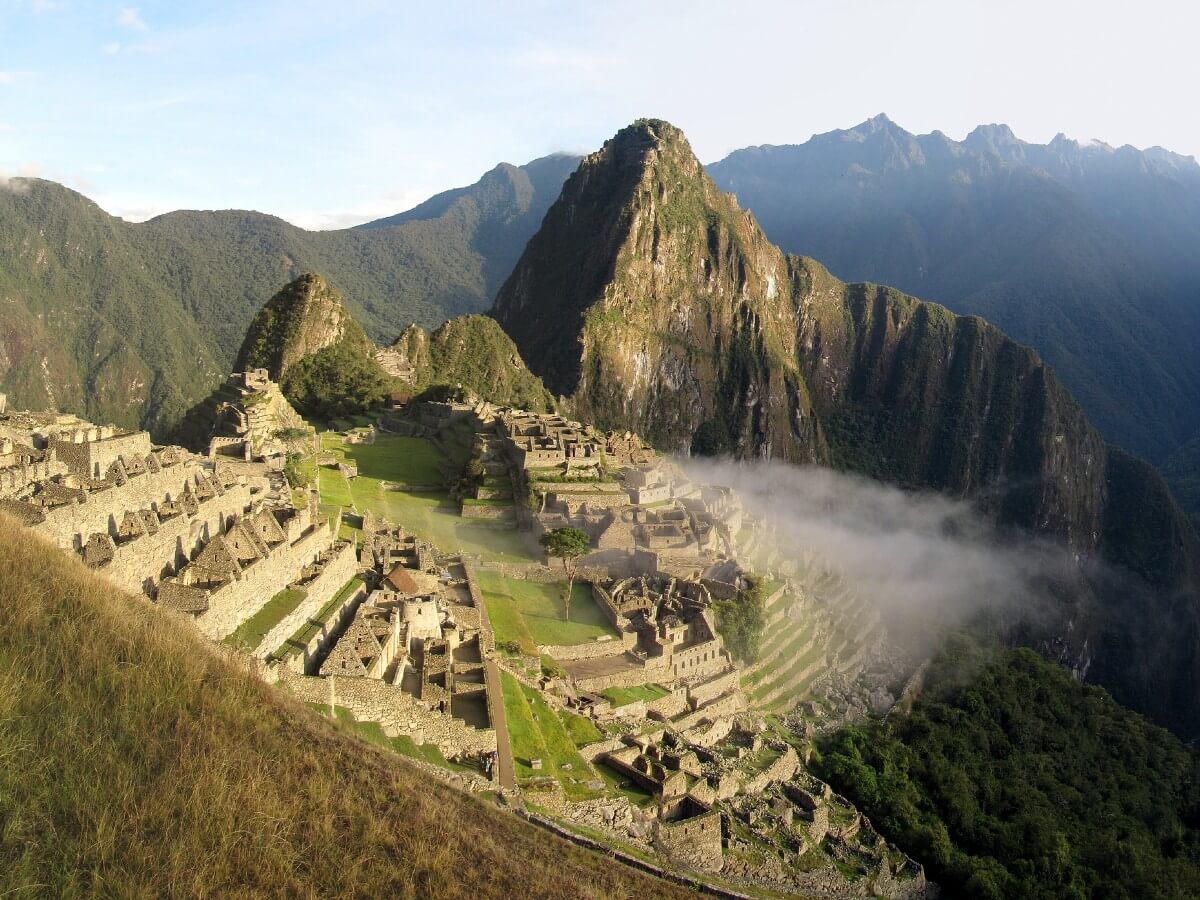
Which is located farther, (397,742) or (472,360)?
(472,360)

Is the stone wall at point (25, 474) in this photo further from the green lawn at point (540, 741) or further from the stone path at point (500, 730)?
the green lawn at point (540, 741)

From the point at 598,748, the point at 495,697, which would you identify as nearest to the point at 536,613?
the point at 598,748

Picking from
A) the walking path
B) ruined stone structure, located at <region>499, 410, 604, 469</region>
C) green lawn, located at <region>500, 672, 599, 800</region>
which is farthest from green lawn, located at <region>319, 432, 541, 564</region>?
green lawn, located at <region>500, 672, 599, 800</region>

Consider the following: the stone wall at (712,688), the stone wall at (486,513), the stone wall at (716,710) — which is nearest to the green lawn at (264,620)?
the stone wall at (716,710)

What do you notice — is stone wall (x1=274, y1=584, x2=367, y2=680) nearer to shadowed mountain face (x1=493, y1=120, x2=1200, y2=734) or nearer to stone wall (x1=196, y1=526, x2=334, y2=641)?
stone wall (x1=196, y1=526, x2=334, y2=641)

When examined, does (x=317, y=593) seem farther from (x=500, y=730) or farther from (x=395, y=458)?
(x=395, y=458)

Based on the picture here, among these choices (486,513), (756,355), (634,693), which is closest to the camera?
(634,693)

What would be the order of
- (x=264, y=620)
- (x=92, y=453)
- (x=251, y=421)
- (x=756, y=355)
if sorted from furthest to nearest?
(x=756, y=355), (x=251, y=421), (x=92, y=453), (x=264, y=620)
